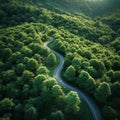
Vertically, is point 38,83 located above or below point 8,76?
above

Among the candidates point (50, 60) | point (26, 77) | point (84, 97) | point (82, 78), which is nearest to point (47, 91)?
point (26, 77)

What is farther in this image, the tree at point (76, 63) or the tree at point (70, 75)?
the tree at point (76, 63)

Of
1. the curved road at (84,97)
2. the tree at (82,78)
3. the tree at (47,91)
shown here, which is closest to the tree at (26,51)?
the curved road at (84,97)

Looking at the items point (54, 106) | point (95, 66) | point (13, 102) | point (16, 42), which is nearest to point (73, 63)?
point (95, 66)

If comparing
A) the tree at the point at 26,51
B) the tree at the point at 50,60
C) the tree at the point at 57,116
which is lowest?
the tree at the point at 26,51

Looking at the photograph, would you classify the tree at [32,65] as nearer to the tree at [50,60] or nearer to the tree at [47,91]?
the tree at [50,60]

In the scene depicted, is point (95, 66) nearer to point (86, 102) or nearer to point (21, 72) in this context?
point (86, 102)

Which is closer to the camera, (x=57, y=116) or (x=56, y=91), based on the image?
(x=57, y=116)

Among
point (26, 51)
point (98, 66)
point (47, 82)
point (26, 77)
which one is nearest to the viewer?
point (47, 82)

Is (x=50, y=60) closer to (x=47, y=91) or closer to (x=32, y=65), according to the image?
(x=32, y=65)

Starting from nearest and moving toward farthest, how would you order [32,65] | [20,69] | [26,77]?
[26,77], [20,69], [32,65]

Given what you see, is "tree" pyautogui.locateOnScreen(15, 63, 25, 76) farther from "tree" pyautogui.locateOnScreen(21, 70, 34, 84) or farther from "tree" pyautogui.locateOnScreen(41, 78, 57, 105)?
"tree" pyautogui.locateOnScreen(41, 78, 57, 105)
